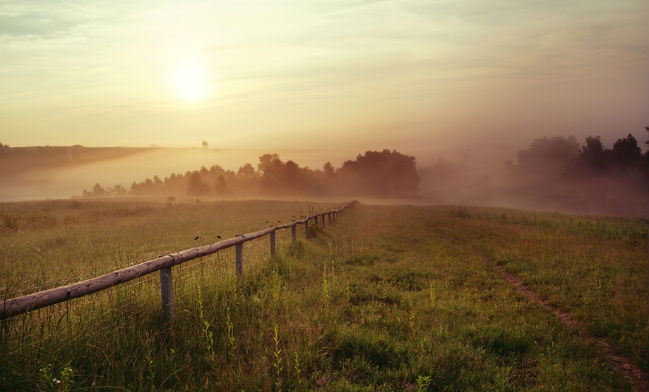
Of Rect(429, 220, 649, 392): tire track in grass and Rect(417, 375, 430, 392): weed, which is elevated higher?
Rect(417, 375, 430, 392): weed

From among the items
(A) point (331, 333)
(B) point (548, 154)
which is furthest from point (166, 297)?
(B) point (548, 154)

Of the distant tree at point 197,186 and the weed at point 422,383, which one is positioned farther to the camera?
the distant tree at point 197,186

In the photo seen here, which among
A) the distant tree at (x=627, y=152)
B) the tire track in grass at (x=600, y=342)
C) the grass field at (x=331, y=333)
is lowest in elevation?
the tire track in grass at (x=600, y=342)

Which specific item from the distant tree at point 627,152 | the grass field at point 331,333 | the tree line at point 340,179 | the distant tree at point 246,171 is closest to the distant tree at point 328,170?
the tree line at point 340,179

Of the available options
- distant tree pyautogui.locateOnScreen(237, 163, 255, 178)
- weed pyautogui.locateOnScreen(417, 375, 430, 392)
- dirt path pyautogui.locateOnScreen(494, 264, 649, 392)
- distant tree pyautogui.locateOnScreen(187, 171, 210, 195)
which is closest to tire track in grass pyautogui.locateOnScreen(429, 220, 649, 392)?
dirt path pyautogui.locateOnScreen(494, 264, 649, 392)

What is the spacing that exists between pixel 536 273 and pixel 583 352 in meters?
5.49

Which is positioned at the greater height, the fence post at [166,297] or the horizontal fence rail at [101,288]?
the horizontal fence rail at [101,288]

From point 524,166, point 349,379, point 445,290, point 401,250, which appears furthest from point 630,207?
point 349,379

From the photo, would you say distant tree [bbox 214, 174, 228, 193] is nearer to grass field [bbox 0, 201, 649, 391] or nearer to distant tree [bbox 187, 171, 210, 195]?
distant tree [bbox 187, 171, 210, 195]

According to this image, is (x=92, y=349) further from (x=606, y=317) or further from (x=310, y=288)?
(x=606, y=317)

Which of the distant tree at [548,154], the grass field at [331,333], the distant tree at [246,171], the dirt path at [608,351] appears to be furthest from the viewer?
the distant tree at [246,171]

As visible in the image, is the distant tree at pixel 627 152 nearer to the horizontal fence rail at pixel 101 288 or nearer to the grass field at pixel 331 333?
the grass field at pixel 331 333

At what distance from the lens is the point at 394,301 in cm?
705

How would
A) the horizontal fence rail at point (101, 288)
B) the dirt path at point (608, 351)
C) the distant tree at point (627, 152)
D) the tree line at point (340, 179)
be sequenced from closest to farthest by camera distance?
Answer: the horizontal fence rail at point (101, 288), the dirt path at point (608, 351), the distant tree at point (627, 152), the tree line at point (340, 179)
